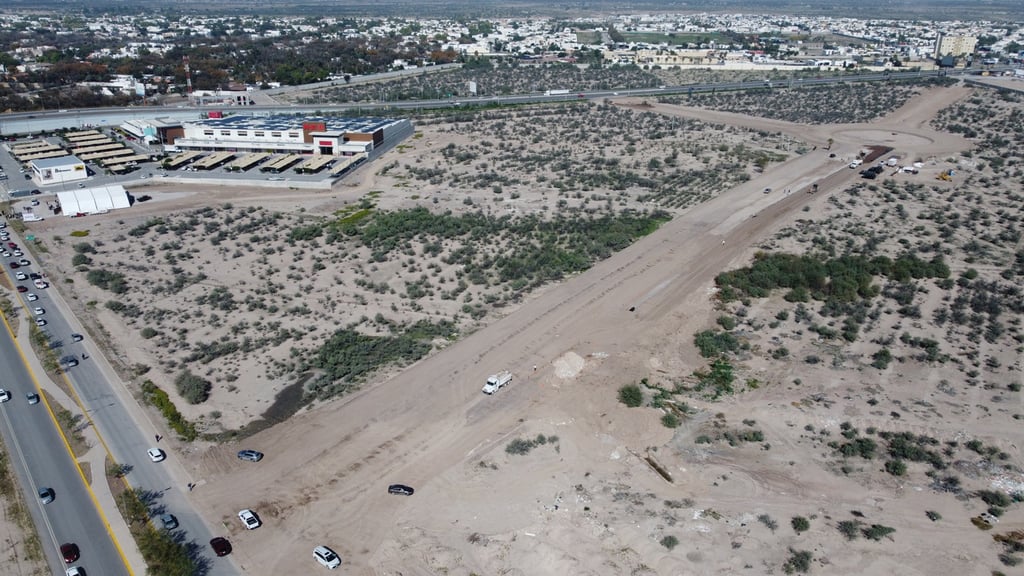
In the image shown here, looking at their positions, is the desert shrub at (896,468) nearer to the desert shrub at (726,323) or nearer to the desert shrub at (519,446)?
the desert shrub at (726,323)

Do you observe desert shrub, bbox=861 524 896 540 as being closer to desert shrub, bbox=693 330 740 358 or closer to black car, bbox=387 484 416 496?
desert shrub, bbox=693 330 740 358

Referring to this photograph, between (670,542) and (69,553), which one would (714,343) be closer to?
(670,542)

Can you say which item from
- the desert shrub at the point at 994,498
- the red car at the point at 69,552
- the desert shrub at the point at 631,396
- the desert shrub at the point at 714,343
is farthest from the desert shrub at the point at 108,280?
the desert shrub at the point at 994,498

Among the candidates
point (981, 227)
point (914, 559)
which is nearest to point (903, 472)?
point (914, 559)

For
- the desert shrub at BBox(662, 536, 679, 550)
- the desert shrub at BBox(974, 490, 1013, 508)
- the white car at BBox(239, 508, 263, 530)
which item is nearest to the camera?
the desert shrub at BBox(662, 536, 679, 550)

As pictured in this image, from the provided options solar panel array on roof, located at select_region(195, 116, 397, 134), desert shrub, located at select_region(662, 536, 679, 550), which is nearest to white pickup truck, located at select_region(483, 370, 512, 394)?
desert shrub, located at select_region(662, 536, 679, 550)

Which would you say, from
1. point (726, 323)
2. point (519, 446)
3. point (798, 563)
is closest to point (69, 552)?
point (519, 446)
